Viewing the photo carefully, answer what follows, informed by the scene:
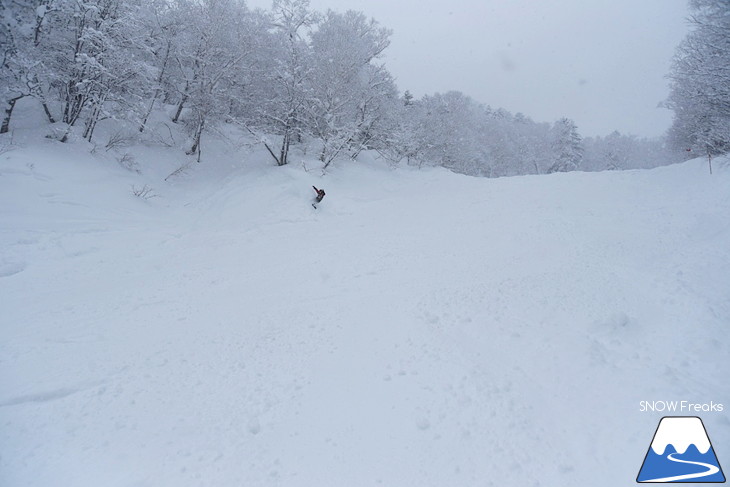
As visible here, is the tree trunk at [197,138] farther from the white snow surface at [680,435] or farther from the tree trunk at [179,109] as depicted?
the white snow surface at [680,435]

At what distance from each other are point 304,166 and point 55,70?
12.3 metres

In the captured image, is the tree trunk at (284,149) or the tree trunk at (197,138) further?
the tree trunk at (284,149)

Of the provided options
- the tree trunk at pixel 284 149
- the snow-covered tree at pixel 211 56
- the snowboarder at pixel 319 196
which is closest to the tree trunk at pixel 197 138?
the snow-covered tree at pixel 211 56

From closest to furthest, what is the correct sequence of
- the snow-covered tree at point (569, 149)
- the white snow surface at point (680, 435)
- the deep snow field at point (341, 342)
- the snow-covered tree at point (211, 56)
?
the white snow surface at point (680, 435) → the deep snow field at point (341, 342) → the snow-covered tree at point (211, 56) → the snow-covered tree at point (569, 149)

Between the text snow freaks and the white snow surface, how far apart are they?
0.17 metres

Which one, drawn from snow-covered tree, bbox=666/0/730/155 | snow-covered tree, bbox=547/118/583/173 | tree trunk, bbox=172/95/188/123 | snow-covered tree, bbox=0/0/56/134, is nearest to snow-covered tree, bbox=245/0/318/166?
tree trunk, bbox=172/95/188/123

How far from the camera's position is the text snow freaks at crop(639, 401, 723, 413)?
15.5ft

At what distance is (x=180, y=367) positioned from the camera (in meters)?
5.96

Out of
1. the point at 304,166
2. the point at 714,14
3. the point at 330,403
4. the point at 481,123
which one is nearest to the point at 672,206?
the point at 714,14

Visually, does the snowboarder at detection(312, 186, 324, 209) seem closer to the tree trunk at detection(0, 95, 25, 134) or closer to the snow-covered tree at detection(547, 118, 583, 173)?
the tree trunk at detection(0, 95, 25, 134)

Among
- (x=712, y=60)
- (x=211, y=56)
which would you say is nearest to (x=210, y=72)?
(x=211, y=56)

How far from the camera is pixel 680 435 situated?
14.7 ft

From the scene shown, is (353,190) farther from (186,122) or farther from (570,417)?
(570,417)

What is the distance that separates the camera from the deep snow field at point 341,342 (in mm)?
4383
